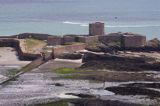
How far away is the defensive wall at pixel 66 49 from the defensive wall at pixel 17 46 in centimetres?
138

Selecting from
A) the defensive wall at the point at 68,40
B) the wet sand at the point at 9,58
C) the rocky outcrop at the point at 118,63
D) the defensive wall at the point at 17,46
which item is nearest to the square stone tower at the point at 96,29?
the defensive wall at the point at 68,40

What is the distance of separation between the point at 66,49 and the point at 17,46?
5333 mm

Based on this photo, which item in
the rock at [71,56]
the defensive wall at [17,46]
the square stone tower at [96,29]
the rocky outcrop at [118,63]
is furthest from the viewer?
the square stone tower at [96,29]

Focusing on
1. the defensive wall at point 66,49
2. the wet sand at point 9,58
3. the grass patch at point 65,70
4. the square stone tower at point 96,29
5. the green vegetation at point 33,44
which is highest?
the square stone tower at point 96,29

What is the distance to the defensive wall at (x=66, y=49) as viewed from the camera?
5459cm

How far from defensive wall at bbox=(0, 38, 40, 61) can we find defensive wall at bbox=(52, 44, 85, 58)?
1.38m

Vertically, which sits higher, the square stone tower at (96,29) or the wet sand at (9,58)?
the square stone tower at (96,29)

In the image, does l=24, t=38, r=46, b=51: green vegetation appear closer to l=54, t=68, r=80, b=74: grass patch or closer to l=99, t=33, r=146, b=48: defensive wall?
l=99, t=33, r=146, b=48: defensive wall

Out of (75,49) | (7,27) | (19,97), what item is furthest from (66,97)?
(7,27)

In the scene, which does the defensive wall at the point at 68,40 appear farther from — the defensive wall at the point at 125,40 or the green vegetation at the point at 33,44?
the defensive wall at the point at 125,40

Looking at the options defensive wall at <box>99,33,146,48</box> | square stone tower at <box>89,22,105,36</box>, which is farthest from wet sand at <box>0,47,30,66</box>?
defensive wall at <box>99,33,146,48</box>

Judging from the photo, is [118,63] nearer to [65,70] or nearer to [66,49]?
[65,70]

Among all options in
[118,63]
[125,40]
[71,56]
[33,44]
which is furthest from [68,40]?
Answer: [118,63]

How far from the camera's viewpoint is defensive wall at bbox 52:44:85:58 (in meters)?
54.6
